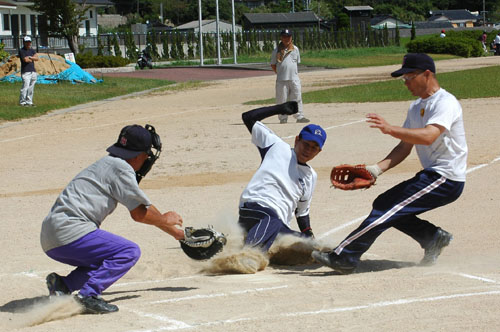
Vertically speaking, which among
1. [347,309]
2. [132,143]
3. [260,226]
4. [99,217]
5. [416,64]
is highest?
[416,64]

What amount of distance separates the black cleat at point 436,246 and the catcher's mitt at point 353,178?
0.87m

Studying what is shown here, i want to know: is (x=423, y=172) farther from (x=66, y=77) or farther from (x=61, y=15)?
(x=61, y=15)

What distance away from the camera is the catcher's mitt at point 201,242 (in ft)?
21.6

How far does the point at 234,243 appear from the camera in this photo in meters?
7.55

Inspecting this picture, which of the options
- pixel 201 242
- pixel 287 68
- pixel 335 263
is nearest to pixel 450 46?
pixel 287 68

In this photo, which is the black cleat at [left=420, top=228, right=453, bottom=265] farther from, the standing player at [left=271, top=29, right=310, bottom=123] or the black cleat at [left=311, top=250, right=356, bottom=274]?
the standing player at [left=271, top=29, right=310, bottom=123]

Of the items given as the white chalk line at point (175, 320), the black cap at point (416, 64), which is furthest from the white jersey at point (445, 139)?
the white chalk line at point (175, 320)

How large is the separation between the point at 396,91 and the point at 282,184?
61.4 feet

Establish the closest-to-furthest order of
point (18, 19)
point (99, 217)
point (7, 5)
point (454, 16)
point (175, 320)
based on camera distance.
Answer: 1. point (175, 320)
2. point (99, 217)
3. point (7, 5)
4. point (18, 19)
5. point (454, 16)

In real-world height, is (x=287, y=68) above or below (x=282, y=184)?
above

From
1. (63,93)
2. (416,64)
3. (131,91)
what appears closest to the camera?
(416,64)

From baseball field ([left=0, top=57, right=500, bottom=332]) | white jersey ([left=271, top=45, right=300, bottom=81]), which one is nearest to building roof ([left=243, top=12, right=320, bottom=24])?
white jersey ([left=271, top=45, right=300, bottom=81])

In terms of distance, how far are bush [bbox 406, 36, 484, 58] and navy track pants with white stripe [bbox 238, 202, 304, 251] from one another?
51120mm

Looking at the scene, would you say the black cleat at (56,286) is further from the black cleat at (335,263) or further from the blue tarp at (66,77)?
the blue tarp at (66,77)
